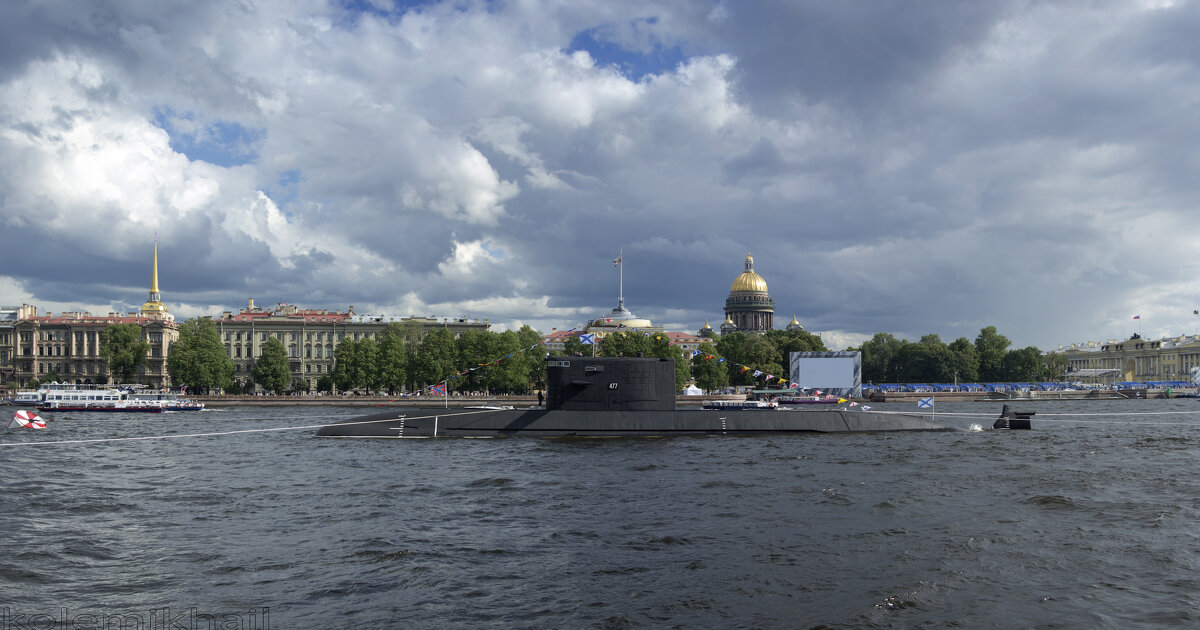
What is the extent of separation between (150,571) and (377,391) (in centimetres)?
8976

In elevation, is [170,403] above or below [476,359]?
below

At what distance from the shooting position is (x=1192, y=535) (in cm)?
1731

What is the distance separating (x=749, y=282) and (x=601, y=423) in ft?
527

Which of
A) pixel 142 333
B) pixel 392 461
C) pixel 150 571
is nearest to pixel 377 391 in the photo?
pixel 142 333

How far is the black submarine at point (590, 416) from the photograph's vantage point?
3506cm

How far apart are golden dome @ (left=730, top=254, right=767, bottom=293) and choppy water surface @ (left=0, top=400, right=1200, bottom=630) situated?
528 ft

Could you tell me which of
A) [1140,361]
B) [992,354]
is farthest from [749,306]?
[1140,361]

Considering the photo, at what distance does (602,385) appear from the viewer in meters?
35.4

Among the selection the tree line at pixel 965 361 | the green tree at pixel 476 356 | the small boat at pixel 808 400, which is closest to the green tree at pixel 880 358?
Answer: the tree line at pixel 965 361

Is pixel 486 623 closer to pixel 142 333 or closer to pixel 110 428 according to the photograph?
pixel 110 428

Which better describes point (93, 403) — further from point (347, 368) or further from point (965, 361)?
point (965, 361)

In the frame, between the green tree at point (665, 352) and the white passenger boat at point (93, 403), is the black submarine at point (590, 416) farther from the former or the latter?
the green tree at point (665, 352)

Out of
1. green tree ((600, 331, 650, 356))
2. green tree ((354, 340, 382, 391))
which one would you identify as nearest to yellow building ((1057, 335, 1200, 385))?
green tree ((600, 331, 650, 356))

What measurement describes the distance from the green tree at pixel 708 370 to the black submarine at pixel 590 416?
68109mm
